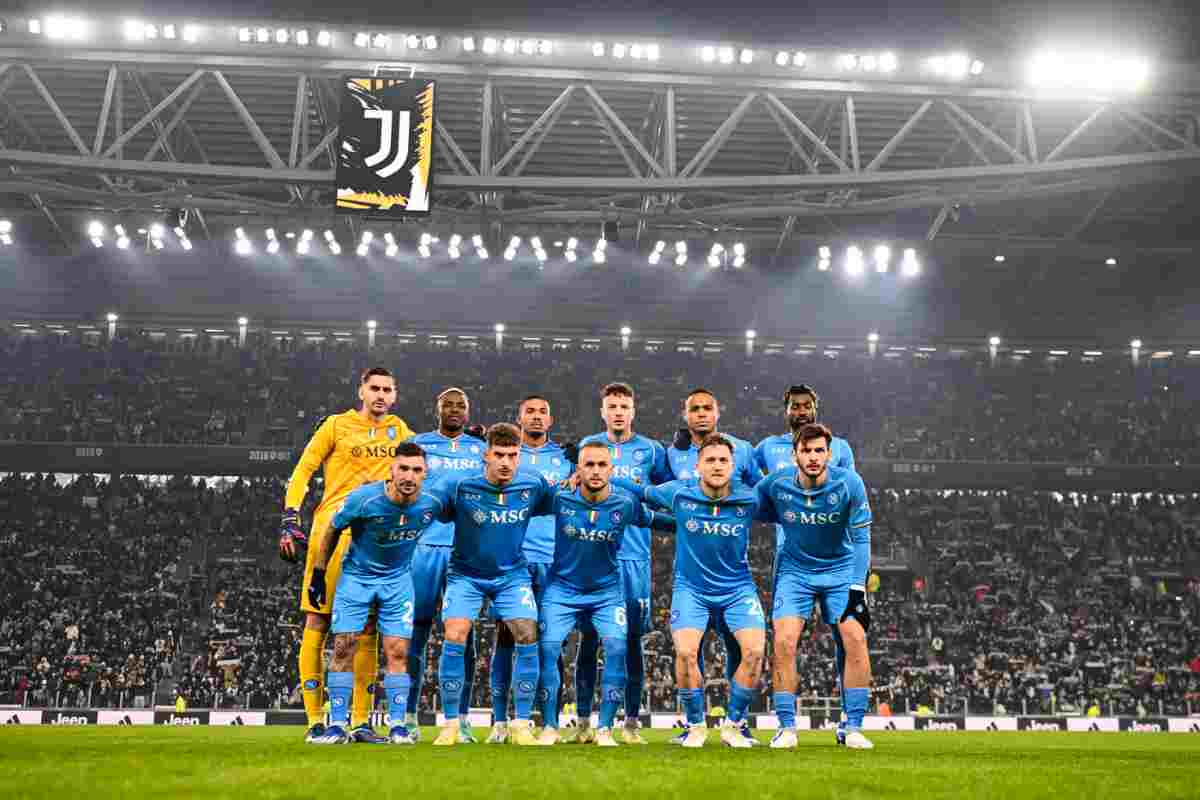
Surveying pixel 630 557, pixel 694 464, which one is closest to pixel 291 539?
pixel 630 557

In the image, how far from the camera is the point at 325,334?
41031 mm

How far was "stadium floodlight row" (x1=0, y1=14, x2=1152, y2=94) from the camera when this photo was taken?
21969 mm

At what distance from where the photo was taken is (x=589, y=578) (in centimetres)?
975

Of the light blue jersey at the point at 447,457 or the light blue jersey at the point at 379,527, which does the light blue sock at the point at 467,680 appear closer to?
the light blue jersey at the point at 447,457

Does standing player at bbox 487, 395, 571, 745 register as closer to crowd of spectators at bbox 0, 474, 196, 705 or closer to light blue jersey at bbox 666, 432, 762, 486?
light blue jersey at bbox 666, 432, 762, 486

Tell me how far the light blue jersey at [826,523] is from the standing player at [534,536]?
2214mm

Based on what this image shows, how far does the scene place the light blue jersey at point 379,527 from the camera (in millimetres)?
9336

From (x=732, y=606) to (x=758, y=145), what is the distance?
21.4m

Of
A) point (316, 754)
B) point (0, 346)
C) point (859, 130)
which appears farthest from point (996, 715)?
point (0, 346)

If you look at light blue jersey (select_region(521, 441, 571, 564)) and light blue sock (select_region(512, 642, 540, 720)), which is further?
light blue jersey (select_region(521, 441, 571, 564))

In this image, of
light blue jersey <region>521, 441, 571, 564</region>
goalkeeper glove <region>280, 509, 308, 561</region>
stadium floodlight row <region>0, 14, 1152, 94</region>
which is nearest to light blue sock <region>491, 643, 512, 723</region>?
light blue jersey <region>521, 441, 571, 564</region>

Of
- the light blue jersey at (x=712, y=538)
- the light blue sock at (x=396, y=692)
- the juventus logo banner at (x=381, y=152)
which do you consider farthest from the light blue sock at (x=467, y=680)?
the juventus logo banner at (x=381, y=152)

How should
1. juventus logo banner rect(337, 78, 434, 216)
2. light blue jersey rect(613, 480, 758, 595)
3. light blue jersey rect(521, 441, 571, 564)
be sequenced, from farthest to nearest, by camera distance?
juventus logo banner rect(337, 78, 434, 216)
light blue jersey rect(521, 441, 571, 564)
light blue jersey rect(613, 480, 758, 595)

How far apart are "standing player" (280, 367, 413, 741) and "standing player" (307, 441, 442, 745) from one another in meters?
0.25
